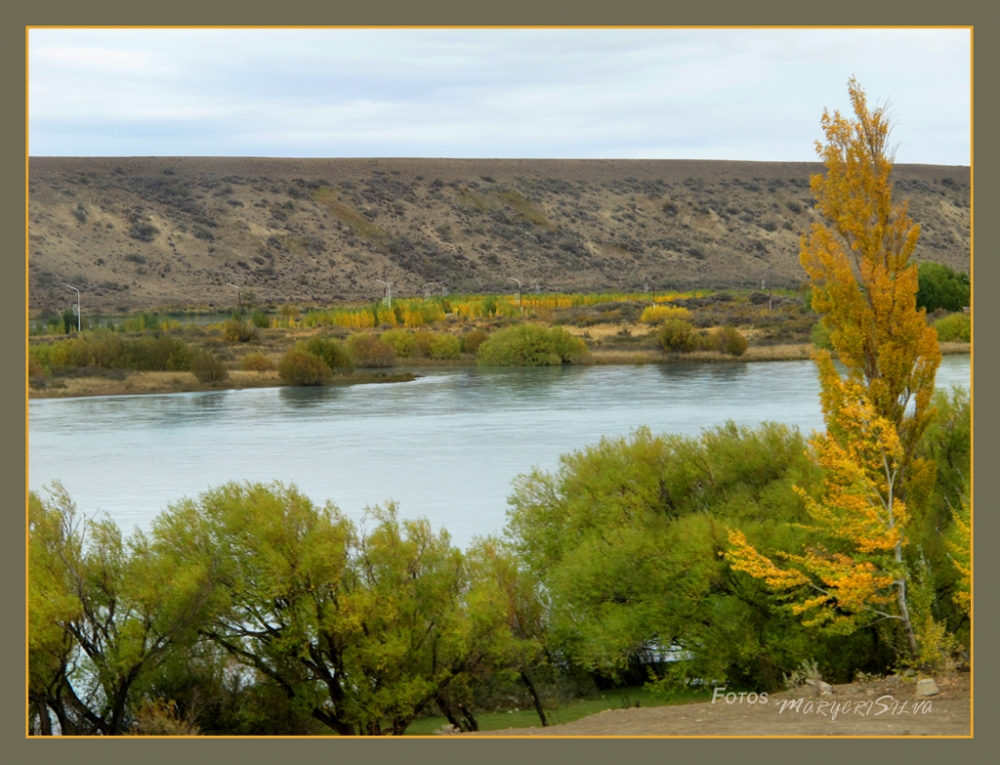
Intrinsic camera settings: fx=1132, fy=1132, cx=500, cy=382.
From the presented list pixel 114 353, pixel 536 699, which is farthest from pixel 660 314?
pixel 536 699

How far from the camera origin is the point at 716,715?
686cm

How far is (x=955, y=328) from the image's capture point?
26.9 meters

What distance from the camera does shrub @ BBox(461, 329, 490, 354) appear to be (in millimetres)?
34469

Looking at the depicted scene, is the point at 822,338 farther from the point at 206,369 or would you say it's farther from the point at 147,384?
the point at 147,384

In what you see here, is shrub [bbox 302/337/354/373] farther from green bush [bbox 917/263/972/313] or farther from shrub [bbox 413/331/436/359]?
green bush [bbox 917/263/972/313]

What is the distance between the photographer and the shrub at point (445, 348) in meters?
34.0

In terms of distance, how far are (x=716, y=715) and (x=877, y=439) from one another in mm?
2549

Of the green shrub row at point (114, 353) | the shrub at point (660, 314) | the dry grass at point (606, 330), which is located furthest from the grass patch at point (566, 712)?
the shrub at point (660, 314)


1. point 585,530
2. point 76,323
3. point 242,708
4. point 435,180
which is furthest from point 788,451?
point 435,180

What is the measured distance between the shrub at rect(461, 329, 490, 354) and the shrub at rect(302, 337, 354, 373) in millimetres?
4770

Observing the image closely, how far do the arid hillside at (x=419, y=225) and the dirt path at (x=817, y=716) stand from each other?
36887mm

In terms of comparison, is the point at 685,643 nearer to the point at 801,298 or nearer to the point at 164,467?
the point at 164,467

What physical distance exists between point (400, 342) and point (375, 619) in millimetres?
25370

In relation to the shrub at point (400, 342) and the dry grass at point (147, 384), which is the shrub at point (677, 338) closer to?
the shrub at point (400, 342)
